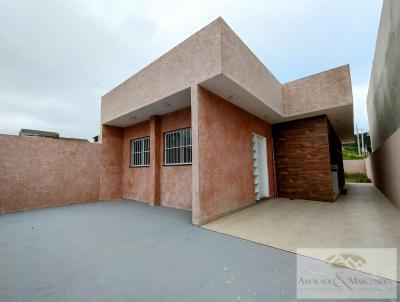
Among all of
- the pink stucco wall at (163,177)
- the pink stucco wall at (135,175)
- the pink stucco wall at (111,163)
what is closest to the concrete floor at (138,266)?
the pink stucco wall at (163,177)

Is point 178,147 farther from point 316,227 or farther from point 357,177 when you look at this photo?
point 357,177

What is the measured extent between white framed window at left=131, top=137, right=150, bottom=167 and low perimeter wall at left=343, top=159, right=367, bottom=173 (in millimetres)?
19458

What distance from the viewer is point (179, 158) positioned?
19.0ft

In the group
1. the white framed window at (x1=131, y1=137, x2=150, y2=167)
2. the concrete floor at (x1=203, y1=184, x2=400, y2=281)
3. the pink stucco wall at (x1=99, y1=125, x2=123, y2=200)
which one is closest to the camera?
the concrete floor at (x1=203, y1=184, x2=400, y2=281)

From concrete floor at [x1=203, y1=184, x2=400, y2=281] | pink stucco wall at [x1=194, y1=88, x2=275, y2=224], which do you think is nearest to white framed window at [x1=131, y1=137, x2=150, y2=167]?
pink stucco wall at [x1=194, y1=88, x2=275, y2=224]

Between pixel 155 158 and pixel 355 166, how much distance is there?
66.0 feet

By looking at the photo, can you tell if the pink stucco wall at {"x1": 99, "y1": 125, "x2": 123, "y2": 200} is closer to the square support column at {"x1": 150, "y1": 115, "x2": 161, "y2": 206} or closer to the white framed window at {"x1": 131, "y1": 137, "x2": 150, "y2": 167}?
the white framed window at {"x1": 131, "y1": 137, "x2": 150, "y2": 167}

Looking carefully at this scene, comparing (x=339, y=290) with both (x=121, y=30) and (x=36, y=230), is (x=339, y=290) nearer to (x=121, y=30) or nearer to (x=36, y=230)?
(x=36, y=230)

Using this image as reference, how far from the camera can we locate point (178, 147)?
589 cm

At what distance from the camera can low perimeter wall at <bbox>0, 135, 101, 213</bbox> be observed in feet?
17.9

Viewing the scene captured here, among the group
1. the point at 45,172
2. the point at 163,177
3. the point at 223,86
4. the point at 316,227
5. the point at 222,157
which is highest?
the point at 223,86

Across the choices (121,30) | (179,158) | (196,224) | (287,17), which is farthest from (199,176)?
(121,30)

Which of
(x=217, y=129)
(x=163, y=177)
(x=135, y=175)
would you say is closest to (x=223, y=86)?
(x=217, y=129)

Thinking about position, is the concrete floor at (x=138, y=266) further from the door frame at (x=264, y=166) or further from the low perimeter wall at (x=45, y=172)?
the door frame at (x=264, y=166)
